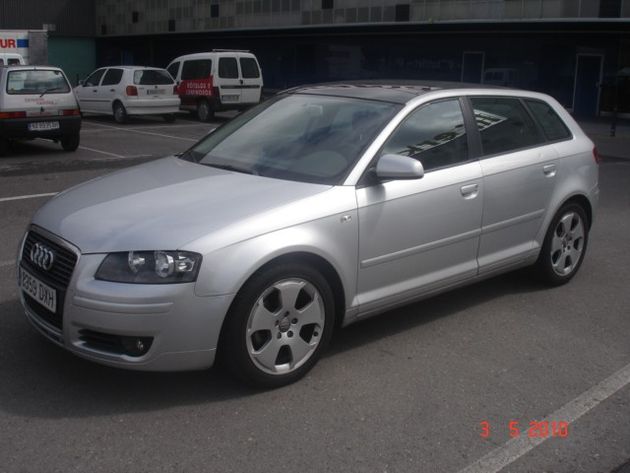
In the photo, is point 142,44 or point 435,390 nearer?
point 435,390

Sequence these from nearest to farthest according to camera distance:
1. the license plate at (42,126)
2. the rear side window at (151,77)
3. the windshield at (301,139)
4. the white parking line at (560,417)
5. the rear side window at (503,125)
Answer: the white parking line at (560,417), the windshield at (301,139), the rear side window at (503,125), the license plate at (42,126), the rear side window at (151,77)

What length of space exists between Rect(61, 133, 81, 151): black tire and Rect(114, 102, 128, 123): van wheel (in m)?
6.35

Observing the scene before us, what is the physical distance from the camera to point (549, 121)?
232 inches

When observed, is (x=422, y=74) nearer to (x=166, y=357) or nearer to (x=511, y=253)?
(x=511, y=253)

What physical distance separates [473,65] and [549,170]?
79.6 feet

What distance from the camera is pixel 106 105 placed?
2086cm

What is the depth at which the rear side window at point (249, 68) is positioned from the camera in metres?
21.7

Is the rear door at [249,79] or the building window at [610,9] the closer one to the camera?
the rear door at [249,79]

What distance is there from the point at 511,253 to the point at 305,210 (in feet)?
6.44

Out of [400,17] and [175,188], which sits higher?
[400,17]

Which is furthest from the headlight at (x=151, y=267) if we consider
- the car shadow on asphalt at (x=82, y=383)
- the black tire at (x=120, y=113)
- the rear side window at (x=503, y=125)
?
the black tire at (x=120, y=113)

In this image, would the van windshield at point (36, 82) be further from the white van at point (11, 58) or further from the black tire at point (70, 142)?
→ the white van at point (11, 58)

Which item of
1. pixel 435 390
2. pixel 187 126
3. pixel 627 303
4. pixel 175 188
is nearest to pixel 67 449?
pixel 175 188
